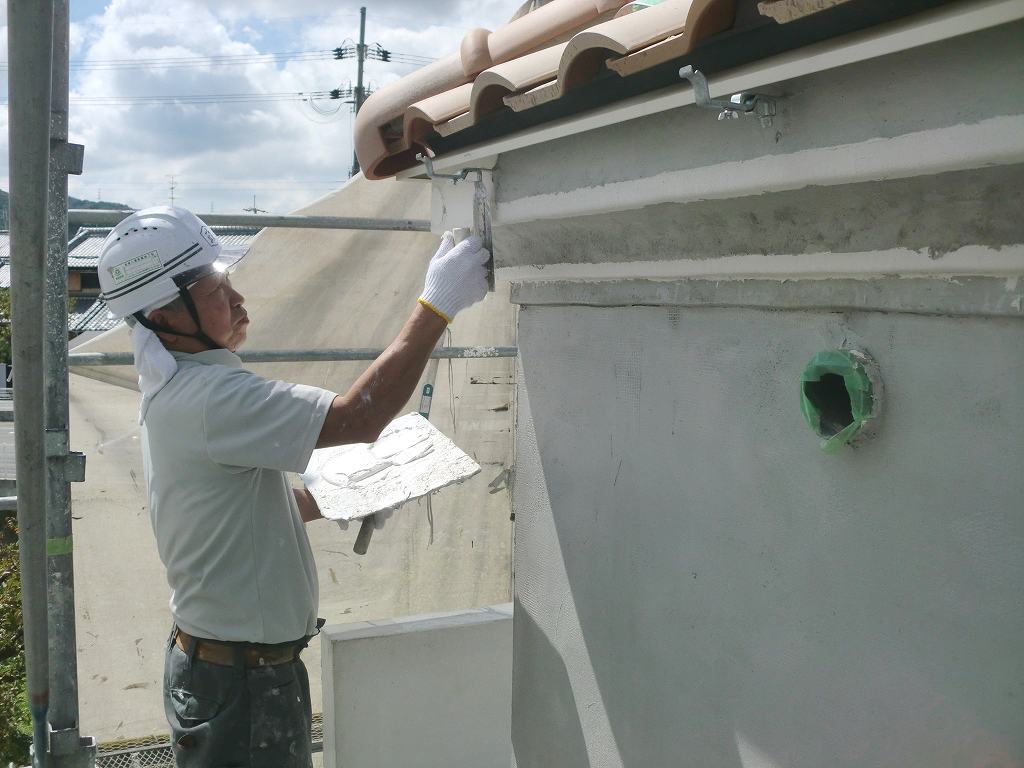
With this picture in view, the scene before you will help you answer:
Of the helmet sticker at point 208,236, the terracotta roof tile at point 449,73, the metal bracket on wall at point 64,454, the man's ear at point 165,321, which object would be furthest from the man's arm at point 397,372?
the metal bracket on wall at point 64,454

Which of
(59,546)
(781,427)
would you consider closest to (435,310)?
(781,427)

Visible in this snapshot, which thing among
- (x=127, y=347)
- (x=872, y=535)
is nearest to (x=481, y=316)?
(x=127, y=347)

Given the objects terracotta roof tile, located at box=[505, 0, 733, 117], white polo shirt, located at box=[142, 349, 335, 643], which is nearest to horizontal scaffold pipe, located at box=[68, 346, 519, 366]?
white polo shirt, located at box=[142, 349, 335, 643]

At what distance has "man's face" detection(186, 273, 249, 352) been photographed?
2.54 metres

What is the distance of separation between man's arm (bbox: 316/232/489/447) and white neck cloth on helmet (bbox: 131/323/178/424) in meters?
0.49

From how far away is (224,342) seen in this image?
2.58m

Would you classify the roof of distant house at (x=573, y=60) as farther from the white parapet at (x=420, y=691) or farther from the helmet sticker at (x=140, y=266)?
the white parapet at (x=420, y=691)

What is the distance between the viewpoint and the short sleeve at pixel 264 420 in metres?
2.27

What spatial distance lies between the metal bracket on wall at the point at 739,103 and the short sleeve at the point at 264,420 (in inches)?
46.6

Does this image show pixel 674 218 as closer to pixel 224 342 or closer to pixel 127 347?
pixel 224 342

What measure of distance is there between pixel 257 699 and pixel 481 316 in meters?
2.79

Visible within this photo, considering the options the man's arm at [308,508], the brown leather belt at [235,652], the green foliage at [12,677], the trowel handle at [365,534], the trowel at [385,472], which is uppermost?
the trowel at [385,472]

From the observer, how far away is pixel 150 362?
2479 mm

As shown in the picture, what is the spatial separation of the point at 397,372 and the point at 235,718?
1048 millimetres
